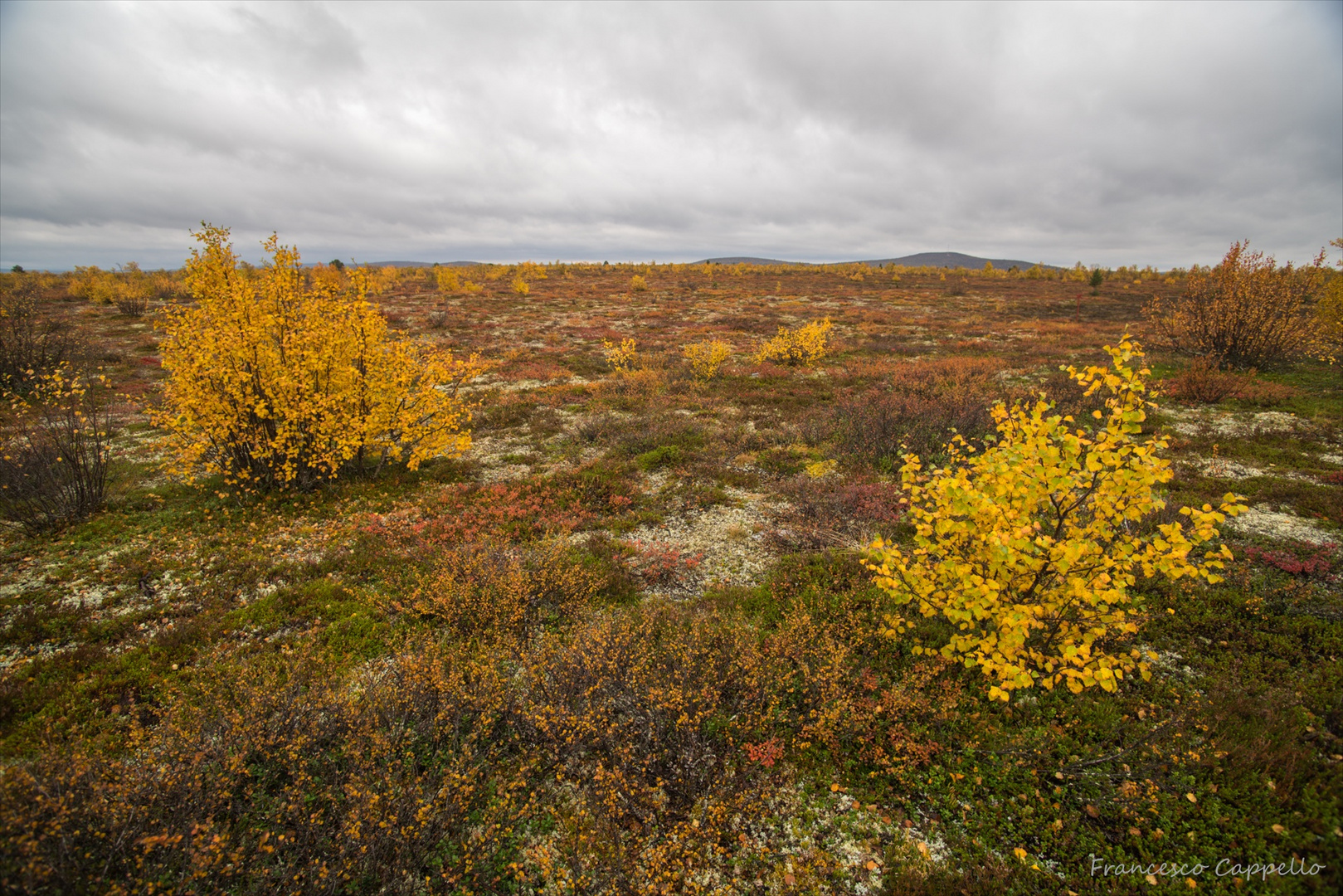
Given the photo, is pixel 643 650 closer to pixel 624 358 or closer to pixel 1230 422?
pixel 624 358

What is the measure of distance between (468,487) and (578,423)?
4.96 meters

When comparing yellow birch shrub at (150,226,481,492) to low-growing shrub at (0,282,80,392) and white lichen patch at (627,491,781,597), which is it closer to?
white lichen patch at (627,491,781,597)

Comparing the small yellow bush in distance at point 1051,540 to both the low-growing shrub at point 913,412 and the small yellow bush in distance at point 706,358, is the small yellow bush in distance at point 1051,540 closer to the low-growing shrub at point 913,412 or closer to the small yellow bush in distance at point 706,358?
the low-growing shrub at point 913,412

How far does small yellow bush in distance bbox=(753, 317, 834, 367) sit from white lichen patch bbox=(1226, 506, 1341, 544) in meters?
15.9

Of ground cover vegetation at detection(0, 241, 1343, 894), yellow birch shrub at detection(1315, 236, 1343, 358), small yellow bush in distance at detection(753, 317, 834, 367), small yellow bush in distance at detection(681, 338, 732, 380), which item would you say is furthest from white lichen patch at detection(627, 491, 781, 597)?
yellow birch shrub at detection(1315, 236, 1343, 358)

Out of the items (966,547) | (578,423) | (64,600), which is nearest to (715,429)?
(578,423)

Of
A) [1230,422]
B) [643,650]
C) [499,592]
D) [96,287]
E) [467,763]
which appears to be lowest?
[467,763]

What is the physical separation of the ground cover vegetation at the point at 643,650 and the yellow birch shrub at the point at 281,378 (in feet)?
0.28

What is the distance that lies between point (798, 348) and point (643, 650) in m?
20.6

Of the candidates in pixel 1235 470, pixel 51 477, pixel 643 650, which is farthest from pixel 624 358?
pixel 1235 470

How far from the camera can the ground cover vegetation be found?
4.07 metres

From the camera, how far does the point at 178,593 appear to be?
→ 25.1 ft

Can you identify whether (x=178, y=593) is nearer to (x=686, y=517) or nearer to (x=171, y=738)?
(x=171, y=738)

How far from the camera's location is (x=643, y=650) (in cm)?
590
